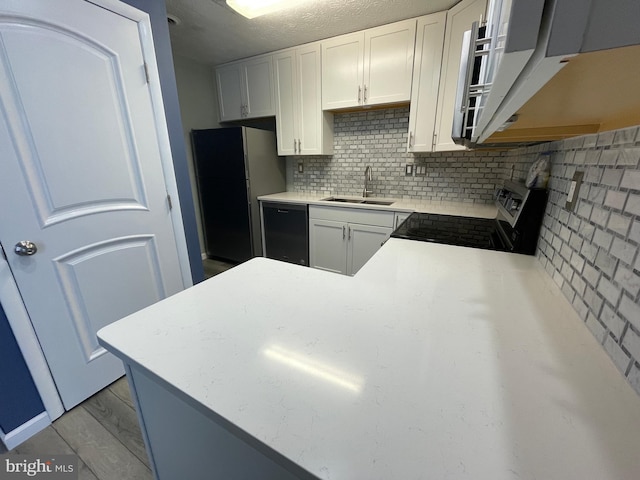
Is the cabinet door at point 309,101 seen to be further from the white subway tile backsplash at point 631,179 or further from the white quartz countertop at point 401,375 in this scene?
the white subway tile backsplash at point 631,179


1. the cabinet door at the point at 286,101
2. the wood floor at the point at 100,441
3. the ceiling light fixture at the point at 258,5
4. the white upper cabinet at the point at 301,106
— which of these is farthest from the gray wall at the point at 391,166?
the wood floor at the point at 100,441

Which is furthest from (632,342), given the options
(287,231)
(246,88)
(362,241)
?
(246,88)

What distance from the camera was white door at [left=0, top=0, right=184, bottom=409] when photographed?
45.7 inches

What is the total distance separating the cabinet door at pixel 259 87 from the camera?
3.03 meters

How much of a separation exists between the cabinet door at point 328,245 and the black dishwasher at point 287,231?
8 cm

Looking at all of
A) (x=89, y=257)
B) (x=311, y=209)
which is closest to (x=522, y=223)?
(x=311, y=209)

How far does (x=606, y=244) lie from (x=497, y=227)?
3.78 feet

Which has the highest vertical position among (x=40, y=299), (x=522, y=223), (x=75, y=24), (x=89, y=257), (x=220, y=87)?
(x=220, y=87)

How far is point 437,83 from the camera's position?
2291 millimetres

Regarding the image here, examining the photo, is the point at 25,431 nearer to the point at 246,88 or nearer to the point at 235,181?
the point at 235,181

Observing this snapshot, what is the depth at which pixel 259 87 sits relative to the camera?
3.12 metres

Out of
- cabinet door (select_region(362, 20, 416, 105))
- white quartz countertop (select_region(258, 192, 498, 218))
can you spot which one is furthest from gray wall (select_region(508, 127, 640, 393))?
cabinet door (select_region(362, 20, 416, 105))

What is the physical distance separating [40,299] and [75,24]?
4.43 feet

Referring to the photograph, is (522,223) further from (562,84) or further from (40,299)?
(40,299)
